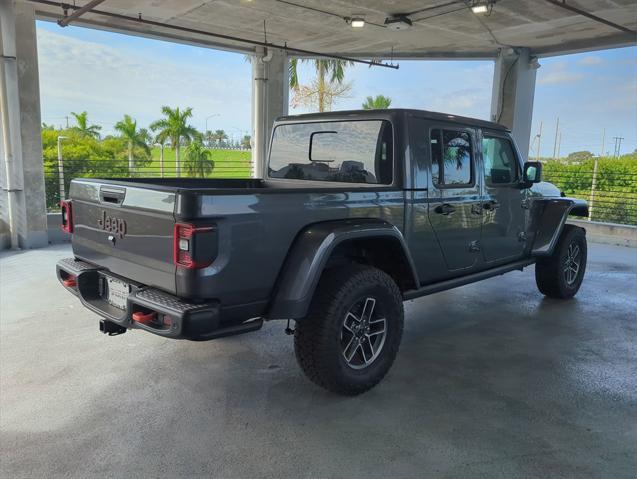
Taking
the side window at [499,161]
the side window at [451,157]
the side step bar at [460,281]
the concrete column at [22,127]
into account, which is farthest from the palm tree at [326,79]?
the side window at [451,157]

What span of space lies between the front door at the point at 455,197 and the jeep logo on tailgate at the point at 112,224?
1.94m

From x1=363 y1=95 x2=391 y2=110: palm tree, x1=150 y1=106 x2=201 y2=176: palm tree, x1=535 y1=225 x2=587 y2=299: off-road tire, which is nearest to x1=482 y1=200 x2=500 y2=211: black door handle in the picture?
x1=535 y1=225 x2=587 y2=299: off-road tire

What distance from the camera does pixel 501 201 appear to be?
4039 mm

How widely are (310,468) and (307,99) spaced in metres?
21.8

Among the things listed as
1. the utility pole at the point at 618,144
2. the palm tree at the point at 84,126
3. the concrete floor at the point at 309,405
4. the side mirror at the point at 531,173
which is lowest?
the concrete floor at the point at 309,405

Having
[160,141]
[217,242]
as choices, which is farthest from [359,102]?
[217,242]

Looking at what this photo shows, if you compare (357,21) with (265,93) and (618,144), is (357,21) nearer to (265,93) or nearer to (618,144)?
(265,93)

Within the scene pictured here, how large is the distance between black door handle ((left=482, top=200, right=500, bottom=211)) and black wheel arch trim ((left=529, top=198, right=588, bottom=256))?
0.75 meters

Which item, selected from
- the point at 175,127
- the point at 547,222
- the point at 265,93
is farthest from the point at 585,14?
the point at 175,127

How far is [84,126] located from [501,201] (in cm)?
3733

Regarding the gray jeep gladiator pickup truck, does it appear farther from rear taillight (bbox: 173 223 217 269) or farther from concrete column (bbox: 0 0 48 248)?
concrete column (bbox: 0 0 48 248)

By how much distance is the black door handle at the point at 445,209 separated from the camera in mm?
3412

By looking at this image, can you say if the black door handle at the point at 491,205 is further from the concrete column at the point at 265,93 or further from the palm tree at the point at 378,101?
the palm tree at the point at 378,101

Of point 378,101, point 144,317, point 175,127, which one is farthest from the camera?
point 175,127
